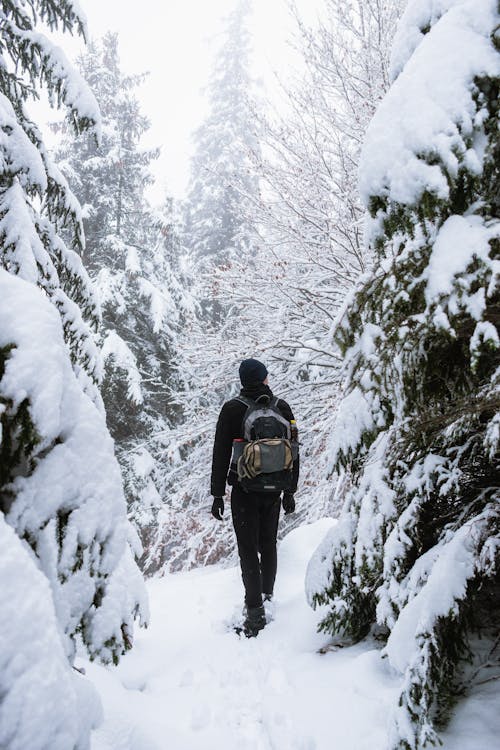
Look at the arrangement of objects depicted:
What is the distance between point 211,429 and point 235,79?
55.8ft

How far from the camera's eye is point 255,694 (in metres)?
2.85

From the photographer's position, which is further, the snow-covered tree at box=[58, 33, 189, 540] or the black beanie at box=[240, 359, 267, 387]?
the snow-covered tree at box=[58, 33, 189, 540]

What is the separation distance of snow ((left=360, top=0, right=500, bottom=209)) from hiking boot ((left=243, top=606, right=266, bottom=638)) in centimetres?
329

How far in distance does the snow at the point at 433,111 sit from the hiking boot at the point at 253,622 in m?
3.29

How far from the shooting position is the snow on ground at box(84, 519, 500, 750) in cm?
202

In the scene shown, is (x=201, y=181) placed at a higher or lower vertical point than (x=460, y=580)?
higher

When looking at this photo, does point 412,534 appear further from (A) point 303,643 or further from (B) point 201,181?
(B) point 201,181

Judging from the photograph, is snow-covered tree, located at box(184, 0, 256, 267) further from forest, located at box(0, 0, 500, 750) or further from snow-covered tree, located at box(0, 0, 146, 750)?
snow-covered tree, located at box(0, 0, 146, 750)

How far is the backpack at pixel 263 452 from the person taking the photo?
12.1 feet

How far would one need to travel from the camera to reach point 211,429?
9211 millimetres

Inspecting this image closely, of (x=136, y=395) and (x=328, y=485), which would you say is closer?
(x=328, y=485)

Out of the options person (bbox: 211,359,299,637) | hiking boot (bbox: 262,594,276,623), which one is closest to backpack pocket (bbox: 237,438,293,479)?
person (bbox: 211,359,299,637)

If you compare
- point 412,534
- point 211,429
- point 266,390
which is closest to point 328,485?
point 211,429

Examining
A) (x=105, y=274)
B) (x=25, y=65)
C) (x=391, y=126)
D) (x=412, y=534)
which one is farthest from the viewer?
(x=105, y=274)
